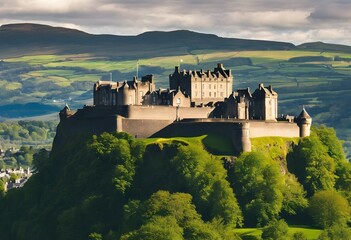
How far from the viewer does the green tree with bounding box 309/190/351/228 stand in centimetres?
10775

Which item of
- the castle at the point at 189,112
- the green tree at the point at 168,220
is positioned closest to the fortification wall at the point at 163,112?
the castle at the point at 189,112

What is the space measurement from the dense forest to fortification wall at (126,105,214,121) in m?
3.17

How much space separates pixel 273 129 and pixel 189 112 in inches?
347

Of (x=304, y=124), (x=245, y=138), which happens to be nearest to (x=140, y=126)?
(x=245, y=138)

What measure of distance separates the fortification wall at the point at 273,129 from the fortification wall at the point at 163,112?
7325mm

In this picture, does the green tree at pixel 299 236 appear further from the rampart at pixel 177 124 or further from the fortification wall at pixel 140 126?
the fortification wall at pixel 140 126

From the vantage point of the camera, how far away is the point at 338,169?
11812 centimetres

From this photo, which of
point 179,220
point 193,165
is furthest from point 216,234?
point 193,165

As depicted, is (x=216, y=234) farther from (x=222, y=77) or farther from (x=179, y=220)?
(x=222, y=77)

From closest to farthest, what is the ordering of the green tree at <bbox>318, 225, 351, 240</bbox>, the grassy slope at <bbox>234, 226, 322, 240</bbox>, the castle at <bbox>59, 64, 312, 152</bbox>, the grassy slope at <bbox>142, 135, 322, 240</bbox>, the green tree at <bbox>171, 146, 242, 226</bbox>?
the green tree at <bbox>318, 225, 351, 240</bbox>
the grassy slope at <bbox>234, 226, 322, 240</bbox>
the green tree at <bbox>171, 146, 242, 226</bbox>
the grassy slope at <bbox>142, 135, 322, 240</bbox>
the castle at <bbox>59, 64, 312, 152</bbox>

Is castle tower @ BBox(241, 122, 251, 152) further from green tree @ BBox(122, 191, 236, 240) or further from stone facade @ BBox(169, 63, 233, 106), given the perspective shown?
stone facade @ BBox(169, 63, 233, 106)

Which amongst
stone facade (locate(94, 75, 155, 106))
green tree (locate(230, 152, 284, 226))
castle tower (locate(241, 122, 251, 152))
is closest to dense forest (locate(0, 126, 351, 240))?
green tree (locate(230, 152, 284, 226))

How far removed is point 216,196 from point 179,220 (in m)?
5.98

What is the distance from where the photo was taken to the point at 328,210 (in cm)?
10794
